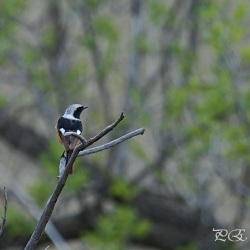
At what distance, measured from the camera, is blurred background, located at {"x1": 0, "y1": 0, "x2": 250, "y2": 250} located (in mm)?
9281

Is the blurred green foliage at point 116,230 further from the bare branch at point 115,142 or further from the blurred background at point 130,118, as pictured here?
the bare branch at point 115,142

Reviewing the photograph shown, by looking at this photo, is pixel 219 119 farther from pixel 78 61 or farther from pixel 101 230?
pixel 78 61

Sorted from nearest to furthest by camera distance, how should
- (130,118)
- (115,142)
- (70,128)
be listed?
1. (115,142)
2. (70,128)
3. (130,118)

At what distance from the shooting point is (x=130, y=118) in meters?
9.80

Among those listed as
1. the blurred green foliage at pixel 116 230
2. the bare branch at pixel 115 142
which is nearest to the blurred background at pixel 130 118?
the blurred green foliage at pixel 116 230

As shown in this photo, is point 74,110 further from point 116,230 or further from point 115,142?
point 116,230

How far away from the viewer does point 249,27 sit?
9.79 m

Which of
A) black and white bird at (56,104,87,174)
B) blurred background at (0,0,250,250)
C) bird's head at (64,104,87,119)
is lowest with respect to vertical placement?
black and white bird at (56,104,87,174)

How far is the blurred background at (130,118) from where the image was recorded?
9.28 metres

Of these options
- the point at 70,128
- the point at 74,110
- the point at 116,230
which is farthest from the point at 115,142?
the point at 116,230

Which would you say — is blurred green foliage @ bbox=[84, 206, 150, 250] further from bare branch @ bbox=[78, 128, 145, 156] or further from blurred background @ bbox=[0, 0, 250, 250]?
bare branch @ bbox=[78, 128, 145, 156]

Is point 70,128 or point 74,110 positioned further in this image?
point 74,110

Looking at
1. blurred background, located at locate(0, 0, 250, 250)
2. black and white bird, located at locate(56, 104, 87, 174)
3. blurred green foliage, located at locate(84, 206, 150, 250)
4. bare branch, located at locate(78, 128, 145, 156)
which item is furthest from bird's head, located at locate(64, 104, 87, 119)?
blurred green foliage, located at locate(84, 206, 150, 250)


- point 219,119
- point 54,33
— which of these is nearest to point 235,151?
point 219,119
